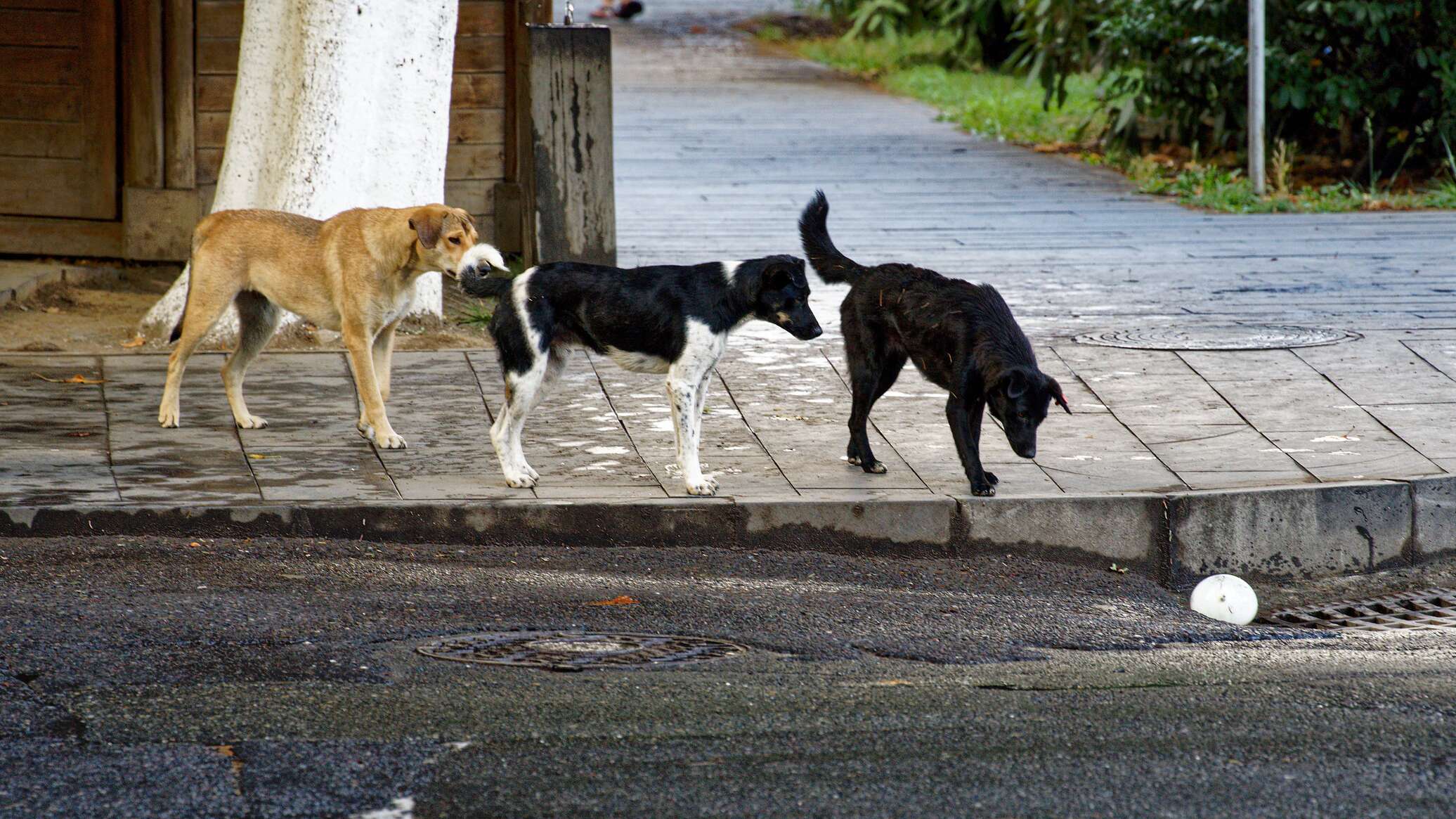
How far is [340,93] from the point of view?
382 inches

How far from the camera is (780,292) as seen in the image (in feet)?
21.9

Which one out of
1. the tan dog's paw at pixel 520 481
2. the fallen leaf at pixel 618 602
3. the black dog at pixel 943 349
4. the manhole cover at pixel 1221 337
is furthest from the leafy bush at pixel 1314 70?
the fallen leaf at pixel 618 602

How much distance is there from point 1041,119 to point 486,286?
1520 centimetres

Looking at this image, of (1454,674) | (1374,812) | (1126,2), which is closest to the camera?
(1374,812)

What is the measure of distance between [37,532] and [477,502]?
5.20 feet

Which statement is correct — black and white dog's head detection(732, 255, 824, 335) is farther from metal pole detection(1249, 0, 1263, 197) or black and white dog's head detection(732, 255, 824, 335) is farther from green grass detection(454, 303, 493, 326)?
metal pole detection(1249, 0, 1263, 197)

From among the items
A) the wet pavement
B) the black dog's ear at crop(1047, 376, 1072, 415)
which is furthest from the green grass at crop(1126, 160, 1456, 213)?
the black dog's ear at crop(1047, 376, 1072, 415)

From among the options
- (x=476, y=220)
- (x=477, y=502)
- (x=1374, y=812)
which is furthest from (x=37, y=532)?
(x=476, y=220)

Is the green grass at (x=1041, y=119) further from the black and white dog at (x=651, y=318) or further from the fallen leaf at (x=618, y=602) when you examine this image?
the fallen leaf at (x=618, y=602)

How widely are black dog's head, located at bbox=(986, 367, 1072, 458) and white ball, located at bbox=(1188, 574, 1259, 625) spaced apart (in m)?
0.83

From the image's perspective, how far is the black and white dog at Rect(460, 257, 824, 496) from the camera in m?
6.75

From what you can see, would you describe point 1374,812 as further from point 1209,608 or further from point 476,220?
point 476,220

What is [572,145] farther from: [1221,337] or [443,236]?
[1221,337]

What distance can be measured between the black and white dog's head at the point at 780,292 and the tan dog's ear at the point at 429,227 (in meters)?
1.40
